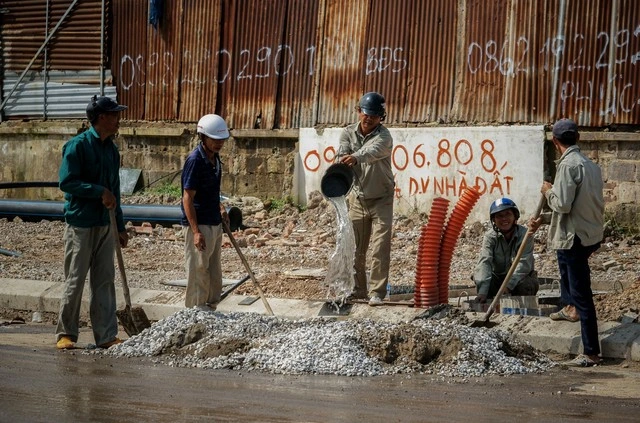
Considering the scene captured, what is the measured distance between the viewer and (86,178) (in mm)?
10305

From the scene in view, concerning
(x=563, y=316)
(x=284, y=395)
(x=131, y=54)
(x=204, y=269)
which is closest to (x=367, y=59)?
(x=131, y=54)

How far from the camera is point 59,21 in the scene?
2477 centimetres

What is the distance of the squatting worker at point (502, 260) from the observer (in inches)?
443

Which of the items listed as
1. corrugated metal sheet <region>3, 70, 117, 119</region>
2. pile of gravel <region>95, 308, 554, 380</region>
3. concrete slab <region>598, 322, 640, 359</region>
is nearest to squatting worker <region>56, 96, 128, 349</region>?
pile of gravel <region>95, 308, 554, 380</region>

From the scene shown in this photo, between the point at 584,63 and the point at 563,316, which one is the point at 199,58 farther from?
the point at 563,316

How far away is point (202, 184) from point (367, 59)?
997 cm

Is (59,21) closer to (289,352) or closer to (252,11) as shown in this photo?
(252,11)

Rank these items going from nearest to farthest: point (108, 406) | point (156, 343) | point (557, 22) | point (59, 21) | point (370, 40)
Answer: point (108, 406) < point (156, 343) < point (557, 22) < point (370, 40) < point (59, 21)

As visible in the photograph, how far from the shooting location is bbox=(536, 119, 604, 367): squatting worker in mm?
9477

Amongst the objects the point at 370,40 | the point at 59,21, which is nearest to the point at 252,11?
the point at 370,40

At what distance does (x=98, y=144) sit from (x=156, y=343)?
5.93ft

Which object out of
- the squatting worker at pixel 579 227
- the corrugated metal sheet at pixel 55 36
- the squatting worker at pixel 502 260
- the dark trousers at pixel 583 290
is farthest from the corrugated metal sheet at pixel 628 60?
the corrugated metal sheet at pixel 55 36

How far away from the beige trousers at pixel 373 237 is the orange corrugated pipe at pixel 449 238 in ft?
1.74

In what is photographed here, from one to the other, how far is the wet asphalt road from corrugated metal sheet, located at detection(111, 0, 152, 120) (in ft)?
47.3
